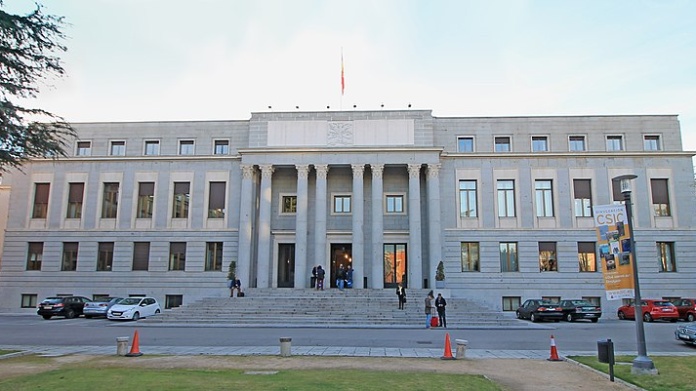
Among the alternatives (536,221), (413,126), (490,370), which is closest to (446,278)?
(536,221)

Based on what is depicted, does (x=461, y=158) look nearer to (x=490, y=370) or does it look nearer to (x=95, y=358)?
(x=490, y=370)

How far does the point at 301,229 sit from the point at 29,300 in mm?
→ 21104

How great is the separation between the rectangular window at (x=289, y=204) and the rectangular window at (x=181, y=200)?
7.23 metres

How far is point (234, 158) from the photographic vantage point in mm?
38969

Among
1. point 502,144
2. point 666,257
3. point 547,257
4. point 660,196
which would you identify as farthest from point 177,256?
point 660,196

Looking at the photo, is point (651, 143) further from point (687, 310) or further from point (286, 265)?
point (286, 265)

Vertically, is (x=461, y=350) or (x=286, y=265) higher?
(x=286, y=265)

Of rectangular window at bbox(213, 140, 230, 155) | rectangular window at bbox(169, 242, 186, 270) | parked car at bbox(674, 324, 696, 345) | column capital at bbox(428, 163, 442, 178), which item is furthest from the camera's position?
rectangular window at bbox(213, 140, 230, 155)

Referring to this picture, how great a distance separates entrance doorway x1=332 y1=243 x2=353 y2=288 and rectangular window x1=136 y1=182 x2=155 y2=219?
14210 millimetres

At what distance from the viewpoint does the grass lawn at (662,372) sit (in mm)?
11280

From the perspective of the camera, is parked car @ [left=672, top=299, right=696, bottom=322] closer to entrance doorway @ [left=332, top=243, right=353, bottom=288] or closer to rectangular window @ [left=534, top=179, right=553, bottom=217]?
rectangular window @ [left=534, top=179, right=553, bottom=217]

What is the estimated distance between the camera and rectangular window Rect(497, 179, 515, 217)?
124 ft

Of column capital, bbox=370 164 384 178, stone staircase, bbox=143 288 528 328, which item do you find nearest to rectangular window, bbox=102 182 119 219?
stone staircase, bbox=143 288 528 328

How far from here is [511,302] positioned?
119 feet
